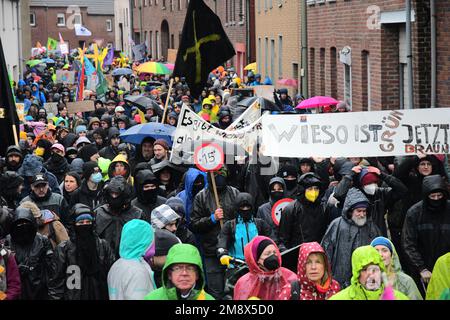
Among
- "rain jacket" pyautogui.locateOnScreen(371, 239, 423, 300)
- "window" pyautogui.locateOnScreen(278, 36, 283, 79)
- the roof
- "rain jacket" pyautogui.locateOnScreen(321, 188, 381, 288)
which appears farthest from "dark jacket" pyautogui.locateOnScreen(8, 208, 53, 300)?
the roof

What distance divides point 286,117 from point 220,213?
1.10 meters

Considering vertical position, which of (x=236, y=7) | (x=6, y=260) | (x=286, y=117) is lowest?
(x=6, y=260)

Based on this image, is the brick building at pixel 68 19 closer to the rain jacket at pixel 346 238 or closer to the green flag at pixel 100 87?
the green flag at pixel 100 87

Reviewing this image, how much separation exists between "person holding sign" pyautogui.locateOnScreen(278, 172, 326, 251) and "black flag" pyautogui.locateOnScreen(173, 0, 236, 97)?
13.3 feet

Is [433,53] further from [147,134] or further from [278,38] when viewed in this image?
[278,38]

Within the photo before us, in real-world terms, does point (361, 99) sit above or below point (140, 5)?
below

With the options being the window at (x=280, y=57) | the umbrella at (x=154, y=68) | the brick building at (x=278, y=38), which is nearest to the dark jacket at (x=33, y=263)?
the umbrella at (x=154, y=68)

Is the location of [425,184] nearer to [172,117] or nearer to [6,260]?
[6,260]

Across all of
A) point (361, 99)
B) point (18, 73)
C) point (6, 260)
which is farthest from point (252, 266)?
point (18, 73)

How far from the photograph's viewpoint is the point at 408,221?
9664mm

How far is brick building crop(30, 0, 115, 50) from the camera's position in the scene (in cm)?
10569

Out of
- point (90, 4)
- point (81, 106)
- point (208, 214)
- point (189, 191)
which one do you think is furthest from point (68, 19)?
point (208, 214)

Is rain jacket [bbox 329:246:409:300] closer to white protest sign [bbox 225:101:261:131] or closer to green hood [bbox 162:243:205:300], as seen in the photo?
green hood [bbox 162:243:205:300]

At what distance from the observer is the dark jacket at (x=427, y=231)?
9.56 metres
